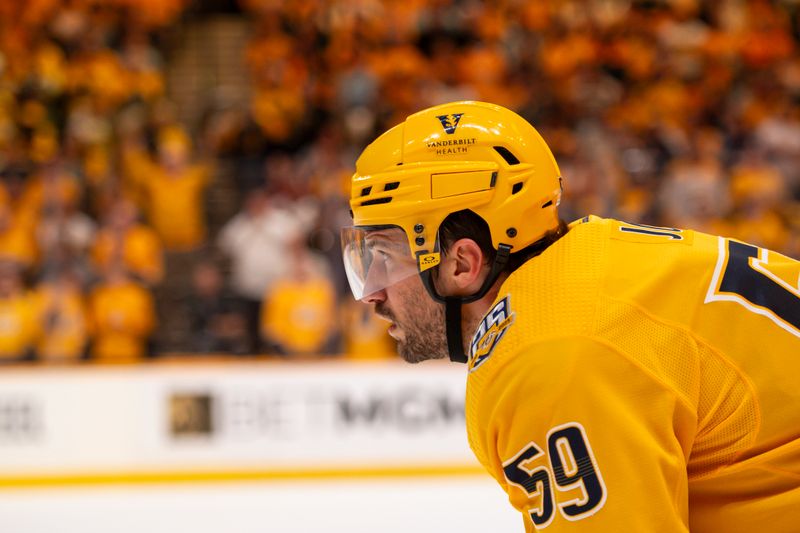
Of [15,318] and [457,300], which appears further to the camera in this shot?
[15,318]

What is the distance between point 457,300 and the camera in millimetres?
1821

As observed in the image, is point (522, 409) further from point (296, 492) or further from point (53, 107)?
point (53, 107)

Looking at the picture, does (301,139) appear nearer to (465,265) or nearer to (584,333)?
(465,265)

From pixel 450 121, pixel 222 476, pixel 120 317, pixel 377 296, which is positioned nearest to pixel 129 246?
pixel 120 317

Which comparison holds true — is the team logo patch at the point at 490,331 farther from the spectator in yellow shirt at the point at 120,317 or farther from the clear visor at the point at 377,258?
A: the spectator in yellow shirt at the point at 120,317

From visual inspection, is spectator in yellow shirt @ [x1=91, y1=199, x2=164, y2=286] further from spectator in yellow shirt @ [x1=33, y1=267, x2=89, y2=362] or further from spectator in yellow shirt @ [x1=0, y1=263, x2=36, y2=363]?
spectator in yellow shirt @ [x1=0, y1=263, x2=36, y2=363]

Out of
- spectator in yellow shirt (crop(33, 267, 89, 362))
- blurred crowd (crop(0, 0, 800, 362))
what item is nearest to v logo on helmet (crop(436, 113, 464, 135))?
blurred crowd (crop(0, 0, 800, 362))

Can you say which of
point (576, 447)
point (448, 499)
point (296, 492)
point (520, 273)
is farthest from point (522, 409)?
point (296, 492)

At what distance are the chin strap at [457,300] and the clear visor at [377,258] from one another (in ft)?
0.19

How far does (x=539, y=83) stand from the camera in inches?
382

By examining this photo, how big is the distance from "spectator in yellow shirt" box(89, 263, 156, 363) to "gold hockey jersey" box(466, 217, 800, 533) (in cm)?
574

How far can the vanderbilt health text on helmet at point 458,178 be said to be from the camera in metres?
1.75

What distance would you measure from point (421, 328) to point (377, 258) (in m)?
0.16

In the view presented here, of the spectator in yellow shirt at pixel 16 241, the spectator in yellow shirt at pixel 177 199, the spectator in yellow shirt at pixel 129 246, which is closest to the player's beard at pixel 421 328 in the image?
the spectator in yellow shirt at pixel 129 246
